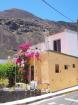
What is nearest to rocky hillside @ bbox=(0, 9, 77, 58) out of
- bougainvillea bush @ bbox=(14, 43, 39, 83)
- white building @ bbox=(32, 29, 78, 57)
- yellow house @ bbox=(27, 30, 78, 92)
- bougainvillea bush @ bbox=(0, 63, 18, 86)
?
white building @ bbox=(32, 29, 78, 57)

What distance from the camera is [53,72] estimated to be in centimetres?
3148

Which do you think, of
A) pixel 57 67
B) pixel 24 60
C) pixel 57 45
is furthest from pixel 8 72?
pixel 57 45

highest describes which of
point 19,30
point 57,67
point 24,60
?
point 19,30

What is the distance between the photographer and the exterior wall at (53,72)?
31062 millimetres

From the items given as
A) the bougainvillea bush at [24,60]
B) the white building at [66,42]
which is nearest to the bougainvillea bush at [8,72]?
the bougainvillea bush at [24,60]

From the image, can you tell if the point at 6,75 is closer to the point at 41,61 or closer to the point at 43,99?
the point at 41,61

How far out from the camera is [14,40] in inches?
5197

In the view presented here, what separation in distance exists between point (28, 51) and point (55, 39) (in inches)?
229

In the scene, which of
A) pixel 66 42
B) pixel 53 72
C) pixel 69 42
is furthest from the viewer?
pixel 69 42

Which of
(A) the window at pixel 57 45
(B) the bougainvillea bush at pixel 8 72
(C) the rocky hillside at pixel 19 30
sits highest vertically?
(C) the rocky hillside at pixel 19 30

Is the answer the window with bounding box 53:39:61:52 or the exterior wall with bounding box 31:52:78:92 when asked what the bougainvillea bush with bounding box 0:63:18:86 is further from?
the window with bounding box 53:39:61:52

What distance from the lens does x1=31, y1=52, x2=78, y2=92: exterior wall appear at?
31062 millimetres

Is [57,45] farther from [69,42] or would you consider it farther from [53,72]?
[53,72]

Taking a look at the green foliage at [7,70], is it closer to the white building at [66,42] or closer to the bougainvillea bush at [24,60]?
the bougainvillea bush at [24,60]
